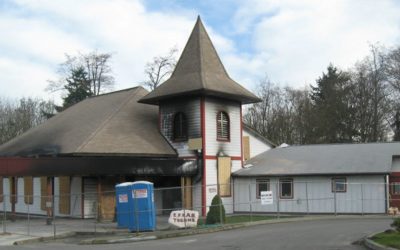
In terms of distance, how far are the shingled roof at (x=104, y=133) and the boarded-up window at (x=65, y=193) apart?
2127mm

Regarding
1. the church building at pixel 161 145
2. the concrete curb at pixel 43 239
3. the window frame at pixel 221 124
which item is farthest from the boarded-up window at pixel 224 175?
the concrete curb at pixel 43 239

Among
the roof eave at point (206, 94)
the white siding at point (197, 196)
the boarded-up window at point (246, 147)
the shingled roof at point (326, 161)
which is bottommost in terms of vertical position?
the white siding at point (197, 196)

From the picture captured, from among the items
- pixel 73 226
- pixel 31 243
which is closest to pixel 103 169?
pixel 73 226

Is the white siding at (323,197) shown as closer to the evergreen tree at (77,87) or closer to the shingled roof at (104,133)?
the shingled roof at (104,133)

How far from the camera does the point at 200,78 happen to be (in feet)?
109

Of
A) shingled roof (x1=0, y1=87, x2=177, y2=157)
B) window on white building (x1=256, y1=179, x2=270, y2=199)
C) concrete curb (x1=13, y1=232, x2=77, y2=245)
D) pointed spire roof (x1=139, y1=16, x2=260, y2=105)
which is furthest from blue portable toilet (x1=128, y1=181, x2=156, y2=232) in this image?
window on white building (x1=256, y1=179, x2=270, y2=199)

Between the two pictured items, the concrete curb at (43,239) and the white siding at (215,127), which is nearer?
the concrete curb at (43,239)

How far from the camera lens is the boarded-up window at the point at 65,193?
106 feet

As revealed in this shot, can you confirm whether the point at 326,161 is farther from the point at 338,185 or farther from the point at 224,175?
the point at 224,175

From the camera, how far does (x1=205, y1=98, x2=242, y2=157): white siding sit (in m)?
33.0

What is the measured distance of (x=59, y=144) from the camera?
32.4 m

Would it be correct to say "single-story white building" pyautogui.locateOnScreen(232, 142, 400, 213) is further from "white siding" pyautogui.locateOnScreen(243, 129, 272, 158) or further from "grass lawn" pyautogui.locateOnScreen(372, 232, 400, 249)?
"grass lawn" pyautogui.locateOnScreen(372, 232, 400, 249)

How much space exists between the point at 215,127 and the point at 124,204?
10.4 meters

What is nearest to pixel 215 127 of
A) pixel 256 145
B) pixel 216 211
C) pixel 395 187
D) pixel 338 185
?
pixel 256 145
